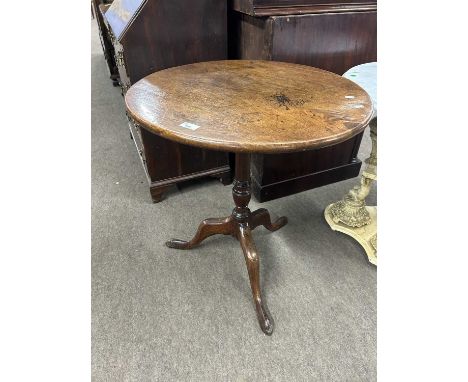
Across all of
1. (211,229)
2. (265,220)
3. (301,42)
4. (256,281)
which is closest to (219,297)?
(256,281)

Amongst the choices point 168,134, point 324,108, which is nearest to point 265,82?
point 324,108

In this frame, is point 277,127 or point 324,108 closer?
point 277,127

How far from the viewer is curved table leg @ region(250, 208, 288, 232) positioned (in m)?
1.46

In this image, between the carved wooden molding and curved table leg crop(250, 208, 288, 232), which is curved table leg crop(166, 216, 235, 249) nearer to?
curved table leg crop(250, 208, 288, 232)

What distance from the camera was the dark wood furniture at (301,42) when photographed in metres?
1.34

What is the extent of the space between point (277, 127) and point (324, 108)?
197 millimetres

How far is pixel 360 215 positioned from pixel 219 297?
844 millimetres

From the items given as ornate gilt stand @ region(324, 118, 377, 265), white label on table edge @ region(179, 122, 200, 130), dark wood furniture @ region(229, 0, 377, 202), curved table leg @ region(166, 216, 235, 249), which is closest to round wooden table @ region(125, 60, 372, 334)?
white label on table edge @ region(179, 122, 200, 130)

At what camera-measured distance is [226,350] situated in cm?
111

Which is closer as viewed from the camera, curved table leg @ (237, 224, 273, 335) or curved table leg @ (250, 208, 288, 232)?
curved table leg @ (237, 224, 273, 335)

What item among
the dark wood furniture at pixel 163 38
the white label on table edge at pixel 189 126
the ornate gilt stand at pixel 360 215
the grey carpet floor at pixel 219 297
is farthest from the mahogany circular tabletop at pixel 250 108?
the grey carpet floor at pixel 219 297

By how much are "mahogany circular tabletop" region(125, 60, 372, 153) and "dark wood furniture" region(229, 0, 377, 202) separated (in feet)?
0.97

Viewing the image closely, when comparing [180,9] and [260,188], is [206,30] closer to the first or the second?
[180,9]

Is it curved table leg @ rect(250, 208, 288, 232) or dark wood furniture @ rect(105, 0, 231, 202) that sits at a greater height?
dark wood furniture @ rect(105, 0, 231, 202)
